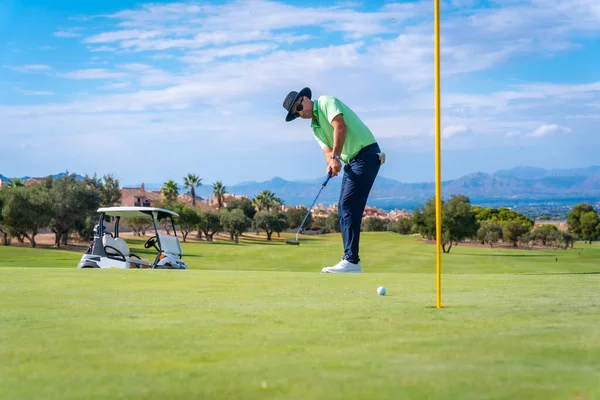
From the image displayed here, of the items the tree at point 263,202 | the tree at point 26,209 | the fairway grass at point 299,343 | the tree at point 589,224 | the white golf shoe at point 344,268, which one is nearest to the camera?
the fairway grass at point 299,343

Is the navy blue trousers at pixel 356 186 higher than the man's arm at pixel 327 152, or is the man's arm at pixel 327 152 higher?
the man's arm at pixel 327 152

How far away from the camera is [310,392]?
2.72m

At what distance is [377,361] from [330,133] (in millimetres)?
7190

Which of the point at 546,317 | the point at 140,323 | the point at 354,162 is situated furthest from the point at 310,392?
the point at 354,162

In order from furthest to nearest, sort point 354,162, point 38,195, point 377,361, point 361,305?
point 38,195
point 354,162
point 361,305
point 377,361

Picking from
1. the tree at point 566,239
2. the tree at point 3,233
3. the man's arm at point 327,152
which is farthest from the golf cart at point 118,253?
the tree at point 566,239

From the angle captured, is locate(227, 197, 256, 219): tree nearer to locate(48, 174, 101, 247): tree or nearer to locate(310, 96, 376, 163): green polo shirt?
locate(48, 174, 101, 247): tree

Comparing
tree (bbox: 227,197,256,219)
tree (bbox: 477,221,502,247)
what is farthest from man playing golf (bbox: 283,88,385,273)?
tree (bbox: 227,197,256,219)

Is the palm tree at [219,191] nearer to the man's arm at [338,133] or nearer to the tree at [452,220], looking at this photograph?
the tree at [452,220]

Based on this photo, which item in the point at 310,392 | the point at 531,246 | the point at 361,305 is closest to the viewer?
the point at 310,392

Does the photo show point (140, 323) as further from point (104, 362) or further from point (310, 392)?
point (310, 392)

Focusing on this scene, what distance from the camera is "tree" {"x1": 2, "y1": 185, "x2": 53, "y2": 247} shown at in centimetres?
6800

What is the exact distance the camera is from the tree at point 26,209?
6800 cm

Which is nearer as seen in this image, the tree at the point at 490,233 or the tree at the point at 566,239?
the tree at the point at 490,233
